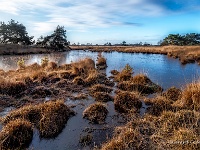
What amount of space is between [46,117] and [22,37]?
55.2m

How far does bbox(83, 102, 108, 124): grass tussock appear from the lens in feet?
23.5

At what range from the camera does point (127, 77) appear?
44.9 ft

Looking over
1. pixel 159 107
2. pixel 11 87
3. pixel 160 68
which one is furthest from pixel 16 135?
pixel 160 68

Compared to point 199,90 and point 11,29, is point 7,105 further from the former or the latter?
point 11,29

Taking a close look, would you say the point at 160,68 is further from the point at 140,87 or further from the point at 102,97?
the point at 102,97

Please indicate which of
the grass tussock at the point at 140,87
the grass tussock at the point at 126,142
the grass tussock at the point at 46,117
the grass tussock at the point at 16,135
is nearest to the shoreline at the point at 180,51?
the grass tussock at the point at 140,87

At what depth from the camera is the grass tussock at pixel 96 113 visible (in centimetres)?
716

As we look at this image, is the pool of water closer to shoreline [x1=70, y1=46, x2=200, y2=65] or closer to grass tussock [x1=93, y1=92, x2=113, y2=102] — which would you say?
shoreline [x1=70, y1=46, x2=200, y2=65]

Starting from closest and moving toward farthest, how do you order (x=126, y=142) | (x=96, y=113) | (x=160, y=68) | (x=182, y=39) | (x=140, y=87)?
1. (x=126, y=142)
2. (x=96, y=113)
3. (x=140, y=87)
4. (x=160, y=68)
5. (x=182, y=39)

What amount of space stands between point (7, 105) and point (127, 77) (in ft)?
24.6

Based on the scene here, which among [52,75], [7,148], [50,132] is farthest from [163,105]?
[52,75]

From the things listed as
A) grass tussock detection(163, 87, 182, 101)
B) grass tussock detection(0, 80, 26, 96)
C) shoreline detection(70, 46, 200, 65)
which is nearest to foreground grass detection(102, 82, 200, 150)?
grass tussock detection(163, 87, 182, 101)

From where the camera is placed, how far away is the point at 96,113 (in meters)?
7.45

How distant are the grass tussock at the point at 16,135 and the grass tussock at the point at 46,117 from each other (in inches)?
15.6
